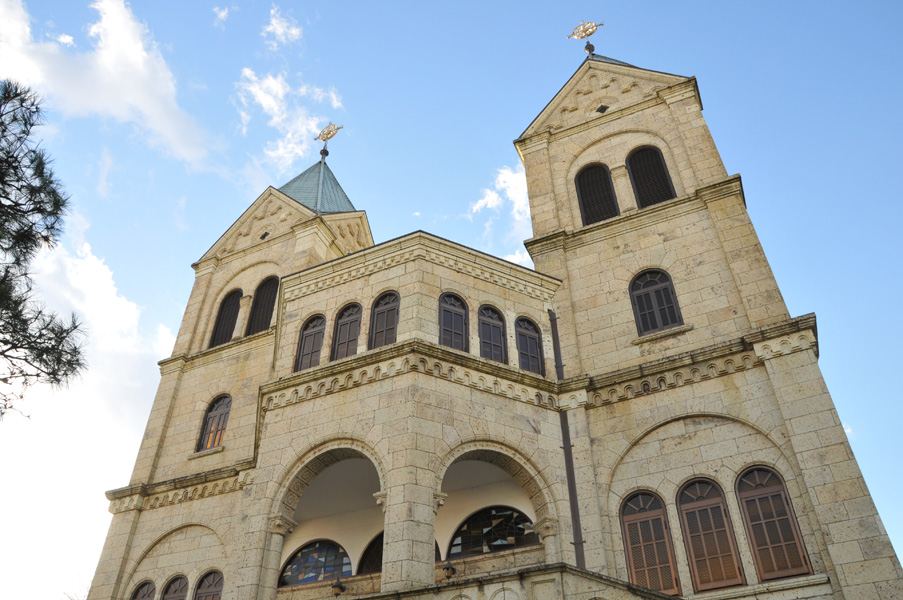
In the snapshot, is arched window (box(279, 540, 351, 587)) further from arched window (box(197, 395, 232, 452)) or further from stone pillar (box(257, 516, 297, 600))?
arched window (box(197, 395, 232, 452))

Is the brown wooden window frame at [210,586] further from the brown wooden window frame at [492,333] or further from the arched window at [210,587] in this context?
the brown wooden window frame at [492,333]

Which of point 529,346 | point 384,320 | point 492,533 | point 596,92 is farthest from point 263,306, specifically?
point 596,92

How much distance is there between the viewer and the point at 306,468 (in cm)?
1491

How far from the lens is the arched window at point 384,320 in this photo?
16.1m

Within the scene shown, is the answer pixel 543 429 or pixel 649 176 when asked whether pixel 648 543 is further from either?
pixel 649 176

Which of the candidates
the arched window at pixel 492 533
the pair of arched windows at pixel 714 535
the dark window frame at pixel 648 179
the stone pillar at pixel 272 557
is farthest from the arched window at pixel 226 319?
the pair of arched windows at pixel 714 535

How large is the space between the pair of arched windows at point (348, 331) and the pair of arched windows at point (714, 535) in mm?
6763

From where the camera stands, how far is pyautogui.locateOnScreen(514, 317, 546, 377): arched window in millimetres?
16953

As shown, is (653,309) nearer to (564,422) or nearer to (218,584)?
(564,422)

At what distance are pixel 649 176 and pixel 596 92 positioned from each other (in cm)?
492

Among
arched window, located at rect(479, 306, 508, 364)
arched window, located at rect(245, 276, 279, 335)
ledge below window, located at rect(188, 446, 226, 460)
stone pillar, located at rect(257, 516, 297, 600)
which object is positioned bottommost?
stone pillar, located at rect(257, 516, 297, 600)

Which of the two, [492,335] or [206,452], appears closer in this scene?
[492,335]

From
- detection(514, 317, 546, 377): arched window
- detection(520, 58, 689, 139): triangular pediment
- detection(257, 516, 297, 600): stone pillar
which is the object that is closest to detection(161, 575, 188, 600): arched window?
detection(257, 516, 297, 600): stone pillar

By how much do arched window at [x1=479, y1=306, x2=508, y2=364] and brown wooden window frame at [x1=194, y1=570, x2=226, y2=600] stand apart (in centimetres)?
884
